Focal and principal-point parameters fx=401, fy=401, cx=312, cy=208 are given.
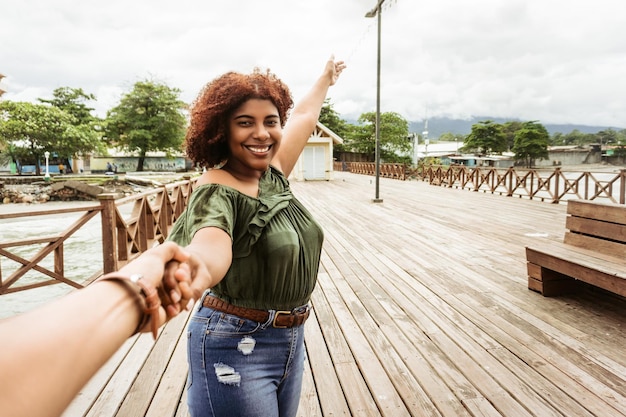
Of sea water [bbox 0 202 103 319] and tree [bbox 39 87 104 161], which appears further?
tree [bbox 39 87 104 161]

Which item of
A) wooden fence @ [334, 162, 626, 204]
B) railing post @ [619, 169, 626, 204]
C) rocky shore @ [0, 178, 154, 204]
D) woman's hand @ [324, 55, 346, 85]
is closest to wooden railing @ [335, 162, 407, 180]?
wooden fence @ [334, 162, 626, 204]

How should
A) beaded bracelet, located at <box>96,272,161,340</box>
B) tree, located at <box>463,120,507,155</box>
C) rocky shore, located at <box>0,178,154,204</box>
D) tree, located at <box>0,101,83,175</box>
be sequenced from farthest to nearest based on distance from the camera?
tree, located at <box>463,120,507,155</box> → tree, located at <box>0,101,83,175</box> → rocky shore, located at <box>0,178,154,204</box> → beaded bracelet, located at <box>96,272,161,340</box>

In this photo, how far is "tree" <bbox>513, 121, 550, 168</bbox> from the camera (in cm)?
5775

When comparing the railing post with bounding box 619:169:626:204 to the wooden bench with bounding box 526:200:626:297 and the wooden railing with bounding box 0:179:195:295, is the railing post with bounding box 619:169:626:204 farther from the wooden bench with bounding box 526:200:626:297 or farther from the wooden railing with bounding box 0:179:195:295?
the wooden railing with bounding box 0:179:195:295

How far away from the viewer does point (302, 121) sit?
5.59 feet

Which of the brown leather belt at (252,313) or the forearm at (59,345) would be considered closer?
the forearm at (59,345)

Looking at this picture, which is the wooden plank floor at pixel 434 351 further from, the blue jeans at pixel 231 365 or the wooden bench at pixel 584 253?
the blue jeans at pixel 231 365

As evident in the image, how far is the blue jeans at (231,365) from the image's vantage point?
1104 millimetres

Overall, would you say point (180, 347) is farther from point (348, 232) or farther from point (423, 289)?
point (348, 232)

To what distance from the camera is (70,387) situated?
45cm

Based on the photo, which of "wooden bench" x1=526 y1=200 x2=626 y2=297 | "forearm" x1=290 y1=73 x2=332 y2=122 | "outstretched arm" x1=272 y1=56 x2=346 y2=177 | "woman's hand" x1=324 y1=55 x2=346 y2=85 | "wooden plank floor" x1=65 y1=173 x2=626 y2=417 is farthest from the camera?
"wooden bench" x1=526 y1=200 x2=626 y2=297

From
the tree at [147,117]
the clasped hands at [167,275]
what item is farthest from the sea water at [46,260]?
the tree at [147,117]

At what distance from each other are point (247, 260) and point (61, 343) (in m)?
0.67

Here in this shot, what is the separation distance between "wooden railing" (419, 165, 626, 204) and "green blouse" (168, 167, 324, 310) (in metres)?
12.2
